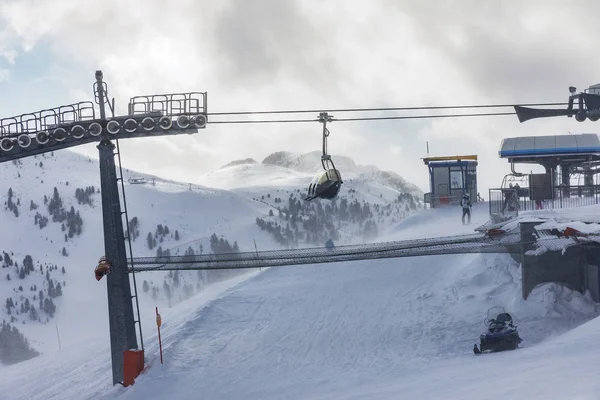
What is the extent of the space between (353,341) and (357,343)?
0.31 metres

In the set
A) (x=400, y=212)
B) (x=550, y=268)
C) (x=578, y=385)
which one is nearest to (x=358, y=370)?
(x=550, y=268)

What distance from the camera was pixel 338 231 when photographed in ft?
395

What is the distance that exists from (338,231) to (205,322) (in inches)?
3643

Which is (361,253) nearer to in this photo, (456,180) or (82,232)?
(456,180)

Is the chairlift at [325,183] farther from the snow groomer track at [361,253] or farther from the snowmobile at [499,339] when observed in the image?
the snowmobile at [499,339]

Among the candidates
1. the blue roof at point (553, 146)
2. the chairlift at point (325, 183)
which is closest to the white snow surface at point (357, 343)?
the chairlift at point (325, 183)

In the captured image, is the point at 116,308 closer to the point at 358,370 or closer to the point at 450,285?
the point at 358,370

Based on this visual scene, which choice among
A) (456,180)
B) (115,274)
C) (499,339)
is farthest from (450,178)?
(115,274)

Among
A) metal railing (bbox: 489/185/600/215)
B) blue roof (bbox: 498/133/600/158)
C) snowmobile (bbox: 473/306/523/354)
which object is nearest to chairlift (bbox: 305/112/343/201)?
snowmobile (bbox: 473/306/523/354)

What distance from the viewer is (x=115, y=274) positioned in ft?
73.8

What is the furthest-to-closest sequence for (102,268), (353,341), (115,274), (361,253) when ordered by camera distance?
(353,341) → (115,274) → (102,268) → (361,253)

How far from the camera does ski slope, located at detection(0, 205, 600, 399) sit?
50.6 feet

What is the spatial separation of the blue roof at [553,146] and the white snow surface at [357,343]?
5.56 metres

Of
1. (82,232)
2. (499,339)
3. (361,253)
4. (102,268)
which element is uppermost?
(361,253)
